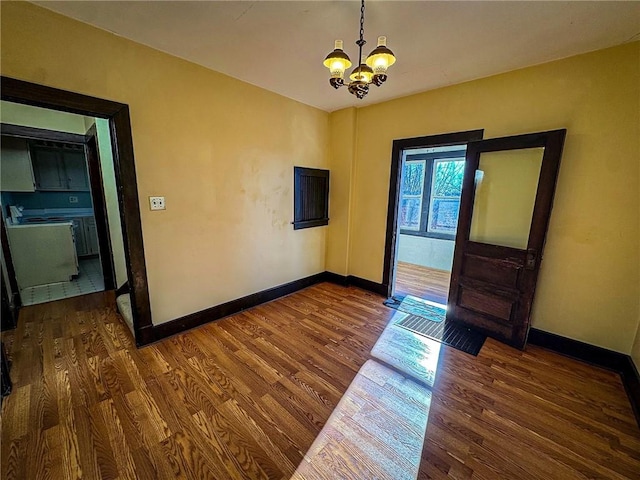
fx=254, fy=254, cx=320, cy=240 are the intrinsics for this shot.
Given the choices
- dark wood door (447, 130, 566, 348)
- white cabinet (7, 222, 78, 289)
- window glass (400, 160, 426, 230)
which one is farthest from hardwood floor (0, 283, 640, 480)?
window glass (400, 160, 426, 230)

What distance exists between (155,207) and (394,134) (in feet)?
9.20

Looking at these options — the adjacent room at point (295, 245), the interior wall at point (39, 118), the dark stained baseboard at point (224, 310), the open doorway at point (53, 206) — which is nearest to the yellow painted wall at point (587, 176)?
the adjacent room at point (295, 245)

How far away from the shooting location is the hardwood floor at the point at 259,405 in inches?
54.1

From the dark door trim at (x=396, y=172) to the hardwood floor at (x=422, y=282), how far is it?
0.51 meters

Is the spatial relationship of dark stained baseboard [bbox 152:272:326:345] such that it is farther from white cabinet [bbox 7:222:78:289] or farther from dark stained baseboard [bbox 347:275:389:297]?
white cabinet [bbox 7:222:78:289]

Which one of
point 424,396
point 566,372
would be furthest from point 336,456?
point 566,372

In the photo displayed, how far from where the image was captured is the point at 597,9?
5.19 ft

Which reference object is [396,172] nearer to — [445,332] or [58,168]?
[445,332]

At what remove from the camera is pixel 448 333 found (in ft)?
8.76

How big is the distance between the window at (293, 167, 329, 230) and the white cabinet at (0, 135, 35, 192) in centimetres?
448

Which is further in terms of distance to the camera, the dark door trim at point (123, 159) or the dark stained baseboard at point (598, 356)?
the dark stained baseboard at point (598, 356)

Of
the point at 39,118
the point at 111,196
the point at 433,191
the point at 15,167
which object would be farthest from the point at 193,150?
the point at 433,191

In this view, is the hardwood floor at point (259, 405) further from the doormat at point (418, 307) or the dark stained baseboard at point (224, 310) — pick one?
the doormat at point (418, 307)

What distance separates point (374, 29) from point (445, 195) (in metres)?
4.00
